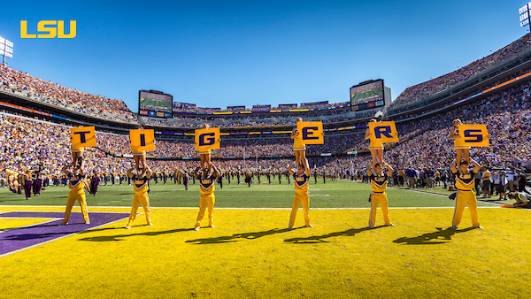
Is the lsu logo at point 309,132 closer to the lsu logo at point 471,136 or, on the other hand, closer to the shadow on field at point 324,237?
the shadow on field at point 324,237

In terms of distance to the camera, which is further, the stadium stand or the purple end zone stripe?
the stadium stand

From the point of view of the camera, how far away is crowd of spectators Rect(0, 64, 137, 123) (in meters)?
42.5

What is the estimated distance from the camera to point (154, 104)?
67.3m

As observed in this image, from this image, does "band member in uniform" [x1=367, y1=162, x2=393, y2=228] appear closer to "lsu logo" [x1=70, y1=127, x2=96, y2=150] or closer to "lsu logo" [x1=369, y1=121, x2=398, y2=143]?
"lsu logo" [x1=369, y1=121, x2=398, y2=143]

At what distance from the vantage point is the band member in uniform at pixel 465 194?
7.20m

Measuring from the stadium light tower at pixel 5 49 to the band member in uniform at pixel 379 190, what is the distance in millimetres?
62918

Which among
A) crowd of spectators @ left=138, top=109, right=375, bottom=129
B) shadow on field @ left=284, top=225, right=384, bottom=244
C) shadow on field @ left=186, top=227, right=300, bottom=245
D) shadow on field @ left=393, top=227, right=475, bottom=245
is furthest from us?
crowd of spectators @ left=138, top=109, right=375, bottom=129

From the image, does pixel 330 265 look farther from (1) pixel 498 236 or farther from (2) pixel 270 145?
(2) pixel 270 145

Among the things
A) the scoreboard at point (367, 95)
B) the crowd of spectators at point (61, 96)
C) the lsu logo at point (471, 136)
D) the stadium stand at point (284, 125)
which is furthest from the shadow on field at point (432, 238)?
the scoreboard at point (367, 95)

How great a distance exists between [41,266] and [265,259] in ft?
12.5

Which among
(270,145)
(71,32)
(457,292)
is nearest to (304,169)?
(457,292)

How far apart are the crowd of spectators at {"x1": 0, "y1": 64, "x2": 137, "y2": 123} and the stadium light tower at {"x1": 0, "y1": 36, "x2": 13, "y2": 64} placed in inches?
114

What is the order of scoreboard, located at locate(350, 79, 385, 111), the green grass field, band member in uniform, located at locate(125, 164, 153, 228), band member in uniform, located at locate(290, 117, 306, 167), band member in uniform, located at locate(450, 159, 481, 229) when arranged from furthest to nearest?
scoreboard, located at locate(350, 79, 385, 111), the green grass field, band member in uniform, located at locate(125, 164, 153, 228), band member in uniform, located at locate(290, 117, 306, 167), band member in uniform, located at locate(450, 159, 481, 229)

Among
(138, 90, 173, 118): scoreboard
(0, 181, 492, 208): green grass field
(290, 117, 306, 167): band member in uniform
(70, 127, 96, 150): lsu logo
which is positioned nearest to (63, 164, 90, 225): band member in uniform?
(70, 127, 96, 150): lsu logo
